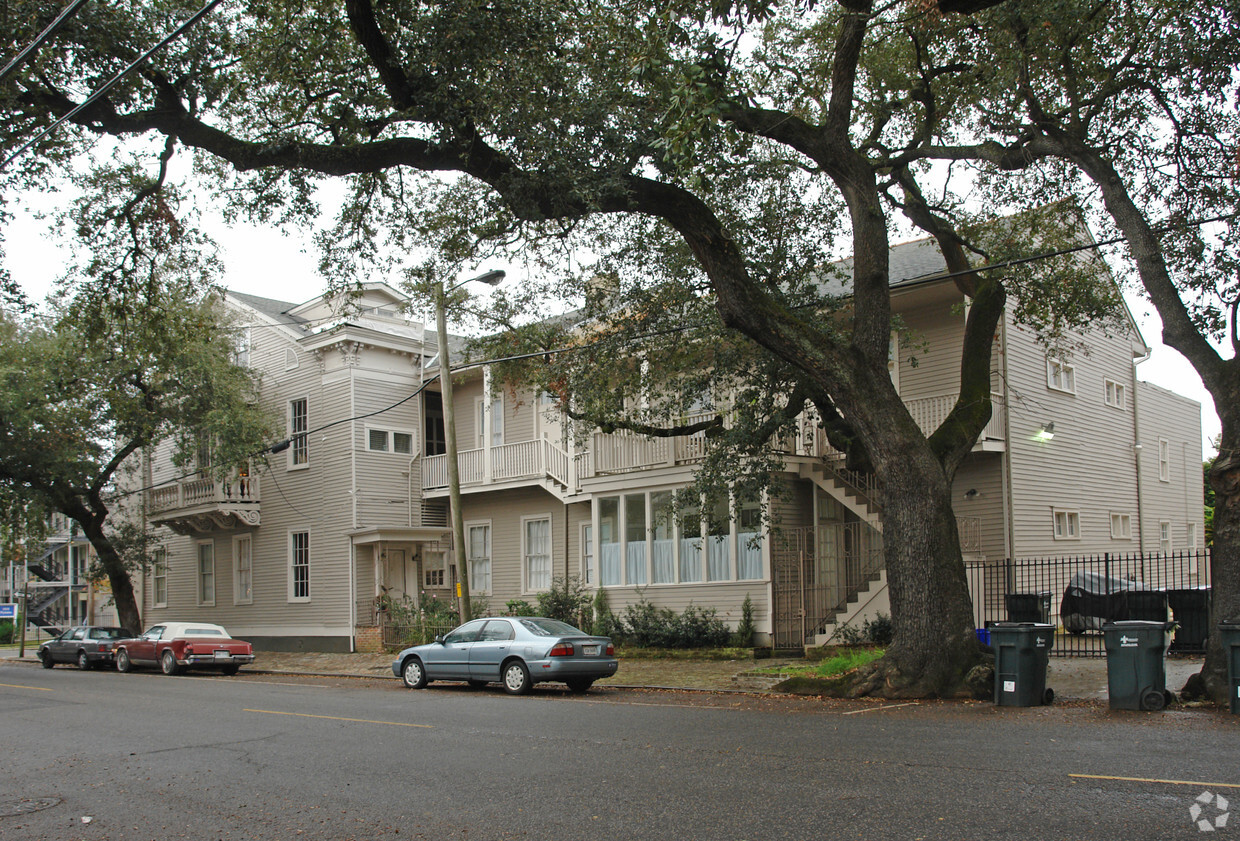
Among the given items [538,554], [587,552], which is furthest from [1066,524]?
[538,554]

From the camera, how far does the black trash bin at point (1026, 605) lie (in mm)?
18219

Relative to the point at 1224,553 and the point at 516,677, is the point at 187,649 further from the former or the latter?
the point at 1224,553

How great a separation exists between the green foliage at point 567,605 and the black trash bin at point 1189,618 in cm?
1283

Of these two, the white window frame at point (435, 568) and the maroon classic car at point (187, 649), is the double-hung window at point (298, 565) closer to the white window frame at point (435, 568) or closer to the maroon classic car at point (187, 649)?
the white window frame at point (435, 568)

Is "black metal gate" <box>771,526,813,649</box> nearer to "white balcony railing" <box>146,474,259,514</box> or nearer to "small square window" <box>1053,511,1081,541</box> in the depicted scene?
"small square window" <box>1053,511,1081,541</box>

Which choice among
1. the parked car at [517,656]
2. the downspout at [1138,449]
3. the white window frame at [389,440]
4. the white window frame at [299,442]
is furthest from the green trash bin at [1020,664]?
the white window frame at [299,442]

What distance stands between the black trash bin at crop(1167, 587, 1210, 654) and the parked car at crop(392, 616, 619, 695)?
30.7 ft

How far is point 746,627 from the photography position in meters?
21.8

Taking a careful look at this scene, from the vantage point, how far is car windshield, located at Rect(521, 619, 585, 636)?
1741 centimetres

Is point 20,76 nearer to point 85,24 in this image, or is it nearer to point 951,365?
point 85,24

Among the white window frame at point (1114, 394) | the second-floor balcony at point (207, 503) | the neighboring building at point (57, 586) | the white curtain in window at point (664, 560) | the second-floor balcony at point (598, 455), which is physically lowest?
the neighboring building at point (57, 586)

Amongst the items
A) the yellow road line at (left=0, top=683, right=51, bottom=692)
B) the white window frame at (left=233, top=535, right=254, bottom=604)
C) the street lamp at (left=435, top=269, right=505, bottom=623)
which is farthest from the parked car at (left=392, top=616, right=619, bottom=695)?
the white window frame at (left=233, top=535, right=254, bottom=604)

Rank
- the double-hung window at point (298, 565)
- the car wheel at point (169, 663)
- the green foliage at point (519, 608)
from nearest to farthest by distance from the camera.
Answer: the car wheel at point (169, 663), the green foliage at point (519, 608), the double-hung window at point (298, 565)

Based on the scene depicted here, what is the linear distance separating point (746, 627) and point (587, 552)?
21.4 feet
